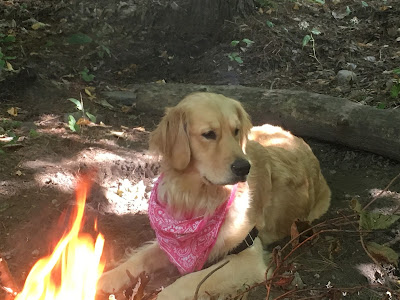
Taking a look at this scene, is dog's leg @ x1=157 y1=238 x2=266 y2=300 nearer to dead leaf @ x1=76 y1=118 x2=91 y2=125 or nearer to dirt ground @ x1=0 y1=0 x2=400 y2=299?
dirt ground @ x1=0 y1=0 x2=400 y2=299

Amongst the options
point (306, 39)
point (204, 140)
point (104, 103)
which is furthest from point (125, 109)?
point (306, 39)

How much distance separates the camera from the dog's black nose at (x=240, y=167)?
10.3ft

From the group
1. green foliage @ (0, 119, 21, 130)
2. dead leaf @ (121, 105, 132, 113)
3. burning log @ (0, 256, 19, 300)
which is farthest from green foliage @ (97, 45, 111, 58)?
burning log @ (0, 256, 19, 300)

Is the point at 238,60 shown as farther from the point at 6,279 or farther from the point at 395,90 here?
the point at 6,279

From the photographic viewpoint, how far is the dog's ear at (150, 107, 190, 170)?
334cm

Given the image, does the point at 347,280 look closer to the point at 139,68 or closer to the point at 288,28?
A: the point at 139,68

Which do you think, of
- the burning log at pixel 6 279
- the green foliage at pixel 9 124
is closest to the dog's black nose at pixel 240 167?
the burning log at pixel 6 279

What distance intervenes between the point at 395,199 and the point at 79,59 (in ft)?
15.8

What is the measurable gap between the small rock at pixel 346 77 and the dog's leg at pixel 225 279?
4.10m

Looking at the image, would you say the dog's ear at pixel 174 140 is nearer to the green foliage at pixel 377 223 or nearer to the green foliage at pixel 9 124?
the green foliage at pixel 377 223

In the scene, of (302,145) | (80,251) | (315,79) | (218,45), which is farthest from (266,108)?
(80,251)

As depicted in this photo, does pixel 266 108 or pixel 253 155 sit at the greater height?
pixel 253 155

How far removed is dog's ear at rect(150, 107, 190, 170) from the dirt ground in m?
1.02

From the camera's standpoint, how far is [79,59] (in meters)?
6.89
